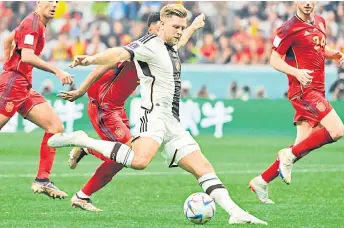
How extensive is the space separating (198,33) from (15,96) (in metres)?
17.0

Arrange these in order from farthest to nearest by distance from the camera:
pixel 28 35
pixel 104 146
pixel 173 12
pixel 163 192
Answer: pixel 163 192
pixel 28 35
pixel 104 146
pixel 173 12

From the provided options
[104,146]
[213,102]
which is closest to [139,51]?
[104,146]

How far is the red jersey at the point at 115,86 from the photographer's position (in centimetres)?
1138

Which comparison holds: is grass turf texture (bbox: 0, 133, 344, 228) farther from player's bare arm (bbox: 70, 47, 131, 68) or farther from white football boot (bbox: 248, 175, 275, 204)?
player's bare arm (bbox: 70, 47, 131, 68)

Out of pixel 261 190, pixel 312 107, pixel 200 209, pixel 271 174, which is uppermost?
pixel 312 107

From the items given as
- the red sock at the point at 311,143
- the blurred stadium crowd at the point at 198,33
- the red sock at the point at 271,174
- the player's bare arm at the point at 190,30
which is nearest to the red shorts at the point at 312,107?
the red sock at the point at 311,143

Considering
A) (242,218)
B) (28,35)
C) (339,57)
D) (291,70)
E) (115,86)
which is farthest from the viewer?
(339,57)

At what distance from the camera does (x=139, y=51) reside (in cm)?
965

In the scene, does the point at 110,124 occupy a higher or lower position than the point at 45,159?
higher

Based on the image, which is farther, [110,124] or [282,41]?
[282,41]

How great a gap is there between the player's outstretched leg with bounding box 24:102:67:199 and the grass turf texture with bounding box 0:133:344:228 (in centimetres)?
20

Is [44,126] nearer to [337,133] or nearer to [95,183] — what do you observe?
[95,183]

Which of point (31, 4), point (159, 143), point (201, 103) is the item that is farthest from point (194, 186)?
point (31, 4)

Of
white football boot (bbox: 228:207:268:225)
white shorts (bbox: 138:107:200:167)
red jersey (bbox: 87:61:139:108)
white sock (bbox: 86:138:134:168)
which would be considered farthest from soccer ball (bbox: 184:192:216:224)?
red jersey (bbox: 87:61:139:108)
